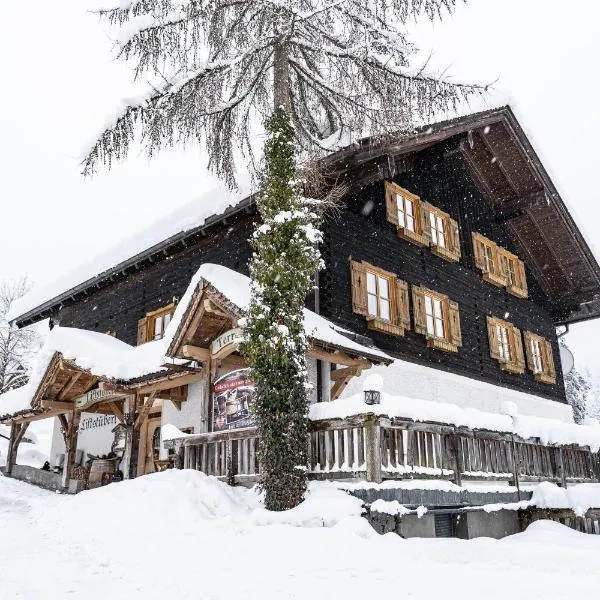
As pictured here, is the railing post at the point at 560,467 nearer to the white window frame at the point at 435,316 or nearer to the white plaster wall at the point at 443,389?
the white plaster wall at the point at 443,389

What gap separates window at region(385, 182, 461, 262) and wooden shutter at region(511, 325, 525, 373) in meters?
3.41

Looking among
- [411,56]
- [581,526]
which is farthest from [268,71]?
[581,526]

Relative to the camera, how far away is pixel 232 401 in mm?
10930

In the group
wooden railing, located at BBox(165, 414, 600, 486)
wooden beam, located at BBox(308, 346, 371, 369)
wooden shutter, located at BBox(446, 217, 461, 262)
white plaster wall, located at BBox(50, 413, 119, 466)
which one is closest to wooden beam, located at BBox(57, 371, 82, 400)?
white plaster wall, located at BBox(50, 413, 119, 466)

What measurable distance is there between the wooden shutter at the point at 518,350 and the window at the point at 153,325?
9.81 meters

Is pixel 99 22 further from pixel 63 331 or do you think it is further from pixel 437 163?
pixel 437 163

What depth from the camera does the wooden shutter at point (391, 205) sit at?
47.3ft

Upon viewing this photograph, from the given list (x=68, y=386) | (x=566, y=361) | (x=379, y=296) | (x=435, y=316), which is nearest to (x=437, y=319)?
(x=435, y=316)

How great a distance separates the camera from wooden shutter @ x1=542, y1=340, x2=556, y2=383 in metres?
19.3

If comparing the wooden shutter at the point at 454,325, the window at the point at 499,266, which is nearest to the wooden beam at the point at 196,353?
the wooden shutter at the point at 454,325

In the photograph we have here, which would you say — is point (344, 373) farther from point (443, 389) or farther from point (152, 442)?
point (152, 442)

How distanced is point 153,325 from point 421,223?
24.0ft

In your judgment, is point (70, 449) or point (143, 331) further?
point (143, 331)

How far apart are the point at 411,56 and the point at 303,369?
6407 mm
